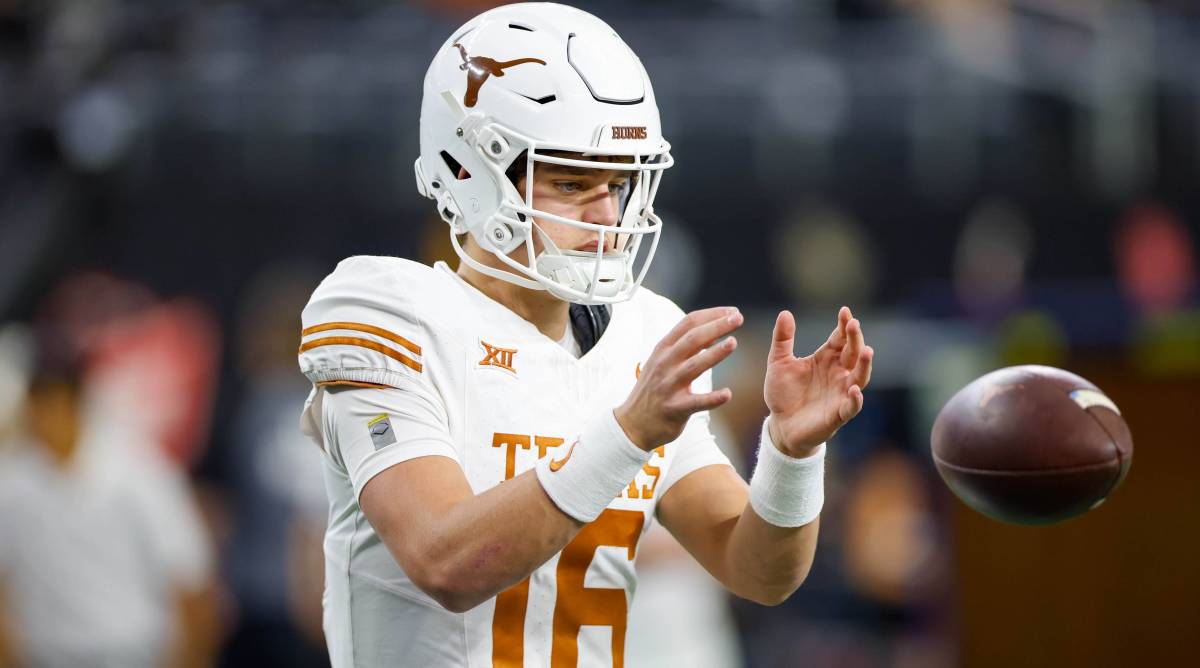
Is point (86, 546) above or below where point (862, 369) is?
below

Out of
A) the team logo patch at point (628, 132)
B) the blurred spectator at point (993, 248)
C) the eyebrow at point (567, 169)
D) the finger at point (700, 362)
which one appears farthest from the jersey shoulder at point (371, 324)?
the blurred spectator at point (993, 248)

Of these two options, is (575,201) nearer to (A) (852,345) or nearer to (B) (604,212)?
(B) (604,212)

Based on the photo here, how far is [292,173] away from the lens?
340 inches

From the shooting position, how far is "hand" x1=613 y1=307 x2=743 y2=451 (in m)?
2.06

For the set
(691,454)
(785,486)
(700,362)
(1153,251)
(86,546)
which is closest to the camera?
(700,362)

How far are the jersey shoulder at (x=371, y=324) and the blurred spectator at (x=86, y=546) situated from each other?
11.2 feet

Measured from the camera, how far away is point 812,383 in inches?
92.0

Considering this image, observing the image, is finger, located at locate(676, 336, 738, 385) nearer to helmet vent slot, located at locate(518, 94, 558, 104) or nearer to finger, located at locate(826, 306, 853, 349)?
finger, located at locate(826, 306, 853, 349)

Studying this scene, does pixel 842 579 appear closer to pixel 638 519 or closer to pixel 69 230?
pixel 69 230

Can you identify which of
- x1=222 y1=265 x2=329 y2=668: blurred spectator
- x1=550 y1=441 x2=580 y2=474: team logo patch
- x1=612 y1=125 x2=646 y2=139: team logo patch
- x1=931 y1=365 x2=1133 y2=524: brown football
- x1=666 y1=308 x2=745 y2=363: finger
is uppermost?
x1=612 y1=125 x2=646 y2=139: team logo patch

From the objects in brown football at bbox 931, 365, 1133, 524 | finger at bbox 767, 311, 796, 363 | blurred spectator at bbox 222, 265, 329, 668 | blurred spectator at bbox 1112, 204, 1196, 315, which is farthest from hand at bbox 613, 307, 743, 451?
blurred spectator at bbox 1112, 204, 1196, 315

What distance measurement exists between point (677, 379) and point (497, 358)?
438mm

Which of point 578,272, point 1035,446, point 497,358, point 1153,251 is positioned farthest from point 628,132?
point 1153,251

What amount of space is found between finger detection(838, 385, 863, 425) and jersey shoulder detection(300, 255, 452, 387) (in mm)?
598
